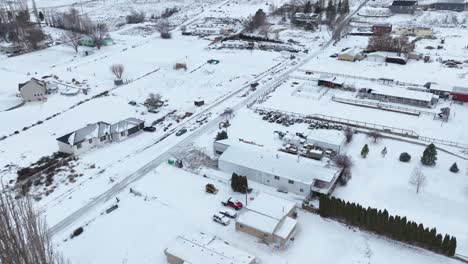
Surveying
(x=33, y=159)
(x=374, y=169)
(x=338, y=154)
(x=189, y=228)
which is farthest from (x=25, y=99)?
(x=374, y=169)

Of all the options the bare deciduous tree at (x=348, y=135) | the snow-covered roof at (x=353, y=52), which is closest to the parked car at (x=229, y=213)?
the bare deciduous tree at (x=348, y=135)

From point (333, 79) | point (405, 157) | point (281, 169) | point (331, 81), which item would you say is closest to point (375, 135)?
point (405, 157)

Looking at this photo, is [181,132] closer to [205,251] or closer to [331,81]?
[205,251]

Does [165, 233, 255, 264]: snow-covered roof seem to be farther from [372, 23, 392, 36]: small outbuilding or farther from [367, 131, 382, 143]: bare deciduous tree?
[372, 23, 392, 36]: small outbuilding

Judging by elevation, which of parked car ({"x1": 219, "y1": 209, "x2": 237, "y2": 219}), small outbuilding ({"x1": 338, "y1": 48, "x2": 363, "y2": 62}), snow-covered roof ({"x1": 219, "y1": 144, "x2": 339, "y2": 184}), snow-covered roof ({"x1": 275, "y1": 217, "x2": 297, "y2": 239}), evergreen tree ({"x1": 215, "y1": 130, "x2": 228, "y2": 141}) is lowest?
parked car ({"x1": 219, "y1": 209, "x2": 237, "y2": 219})

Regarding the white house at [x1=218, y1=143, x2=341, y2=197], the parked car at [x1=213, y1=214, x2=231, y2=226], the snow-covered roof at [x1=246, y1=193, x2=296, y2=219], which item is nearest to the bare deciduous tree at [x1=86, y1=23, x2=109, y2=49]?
the white house at [x1=218, y1=143, x2=341, y2=197]

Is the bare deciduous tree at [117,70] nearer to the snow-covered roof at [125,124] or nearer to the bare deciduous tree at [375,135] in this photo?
the snow-covered roof at [125,124]

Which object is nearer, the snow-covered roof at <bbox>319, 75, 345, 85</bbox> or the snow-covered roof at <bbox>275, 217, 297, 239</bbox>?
the snow-covered roof at <bbox>275, 217, 297, 239</bbox>
